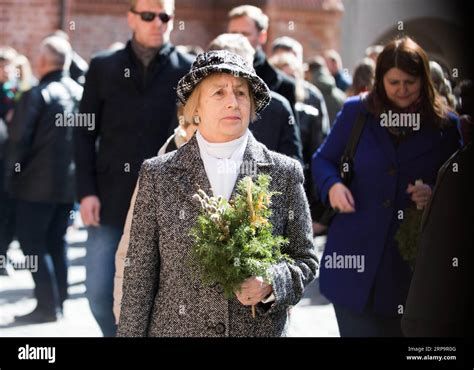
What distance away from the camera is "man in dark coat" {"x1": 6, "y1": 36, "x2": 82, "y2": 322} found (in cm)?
855

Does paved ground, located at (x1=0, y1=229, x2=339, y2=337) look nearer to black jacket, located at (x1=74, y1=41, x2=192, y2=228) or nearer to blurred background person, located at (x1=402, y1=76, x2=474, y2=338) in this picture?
black jacket, located at (x1=74, y1=41, x2=192, y2=228)

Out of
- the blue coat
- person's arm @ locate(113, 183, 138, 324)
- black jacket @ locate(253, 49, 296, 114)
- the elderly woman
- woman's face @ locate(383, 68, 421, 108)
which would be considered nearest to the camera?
the elderly woman

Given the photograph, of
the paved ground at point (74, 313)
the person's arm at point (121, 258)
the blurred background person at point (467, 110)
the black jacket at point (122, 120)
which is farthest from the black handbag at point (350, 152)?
the person's arm at point (121, 258)

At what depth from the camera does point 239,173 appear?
457 cm

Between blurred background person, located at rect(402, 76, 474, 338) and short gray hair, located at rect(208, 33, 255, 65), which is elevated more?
short gray hair, located at rect(208, 33, 255, 65)

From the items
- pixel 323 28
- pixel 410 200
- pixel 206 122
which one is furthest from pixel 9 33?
pixel 206 122

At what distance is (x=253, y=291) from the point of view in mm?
4320

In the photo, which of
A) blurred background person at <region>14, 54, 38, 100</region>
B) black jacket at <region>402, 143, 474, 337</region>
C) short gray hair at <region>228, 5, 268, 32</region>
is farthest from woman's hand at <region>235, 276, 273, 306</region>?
blurred background person at <region>14, 54, 38, 100</region>

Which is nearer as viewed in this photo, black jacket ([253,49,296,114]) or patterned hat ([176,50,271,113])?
patterned hat ([176,50,271,113])

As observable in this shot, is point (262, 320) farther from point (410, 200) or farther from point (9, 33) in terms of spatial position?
point (9, 33)

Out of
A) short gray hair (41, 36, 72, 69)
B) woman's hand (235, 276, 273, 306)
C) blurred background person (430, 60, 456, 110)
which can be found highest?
short gray hair (41, 36, 72, 69)

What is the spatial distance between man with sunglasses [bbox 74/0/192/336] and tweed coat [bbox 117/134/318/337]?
2291 mm

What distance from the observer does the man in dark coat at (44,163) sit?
855 cm

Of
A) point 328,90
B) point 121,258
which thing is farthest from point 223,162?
point 328,90
